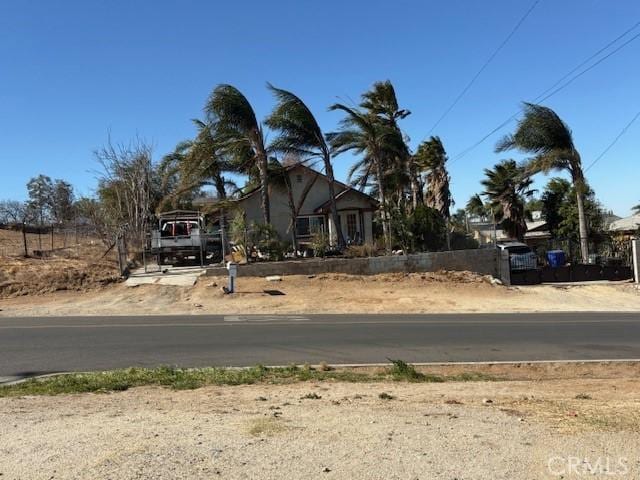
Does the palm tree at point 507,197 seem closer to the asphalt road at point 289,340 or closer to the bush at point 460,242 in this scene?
the bush at point 460,242

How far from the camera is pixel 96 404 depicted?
679 centimetres

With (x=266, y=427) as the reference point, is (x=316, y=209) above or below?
above

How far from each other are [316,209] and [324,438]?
30.0 meters

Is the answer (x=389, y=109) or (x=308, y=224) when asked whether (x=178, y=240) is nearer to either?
(x=308, y=224)

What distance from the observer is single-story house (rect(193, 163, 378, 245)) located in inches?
1332

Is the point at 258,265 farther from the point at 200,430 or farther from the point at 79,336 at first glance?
the point at 200,430

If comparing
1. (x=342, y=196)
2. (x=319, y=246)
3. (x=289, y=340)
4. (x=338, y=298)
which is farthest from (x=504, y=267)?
(x=289, y=340)

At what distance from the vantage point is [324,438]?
15.5 feet

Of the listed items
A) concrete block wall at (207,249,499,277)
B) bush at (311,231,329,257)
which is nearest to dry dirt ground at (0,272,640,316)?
concrete block wall at (207,249,499,277)

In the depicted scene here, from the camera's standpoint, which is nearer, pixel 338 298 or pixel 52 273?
pixel 338 298

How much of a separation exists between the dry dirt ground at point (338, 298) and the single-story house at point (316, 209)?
9478 millimetres

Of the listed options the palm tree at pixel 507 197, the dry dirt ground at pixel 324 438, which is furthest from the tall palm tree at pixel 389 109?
the dry dirt ground at pixel 324 438

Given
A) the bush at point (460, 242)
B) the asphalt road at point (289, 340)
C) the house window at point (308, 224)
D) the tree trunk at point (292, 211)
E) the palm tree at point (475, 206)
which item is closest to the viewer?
the asphalt road at point (289, 340)

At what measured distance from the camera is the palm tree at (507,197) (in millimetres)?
42594
